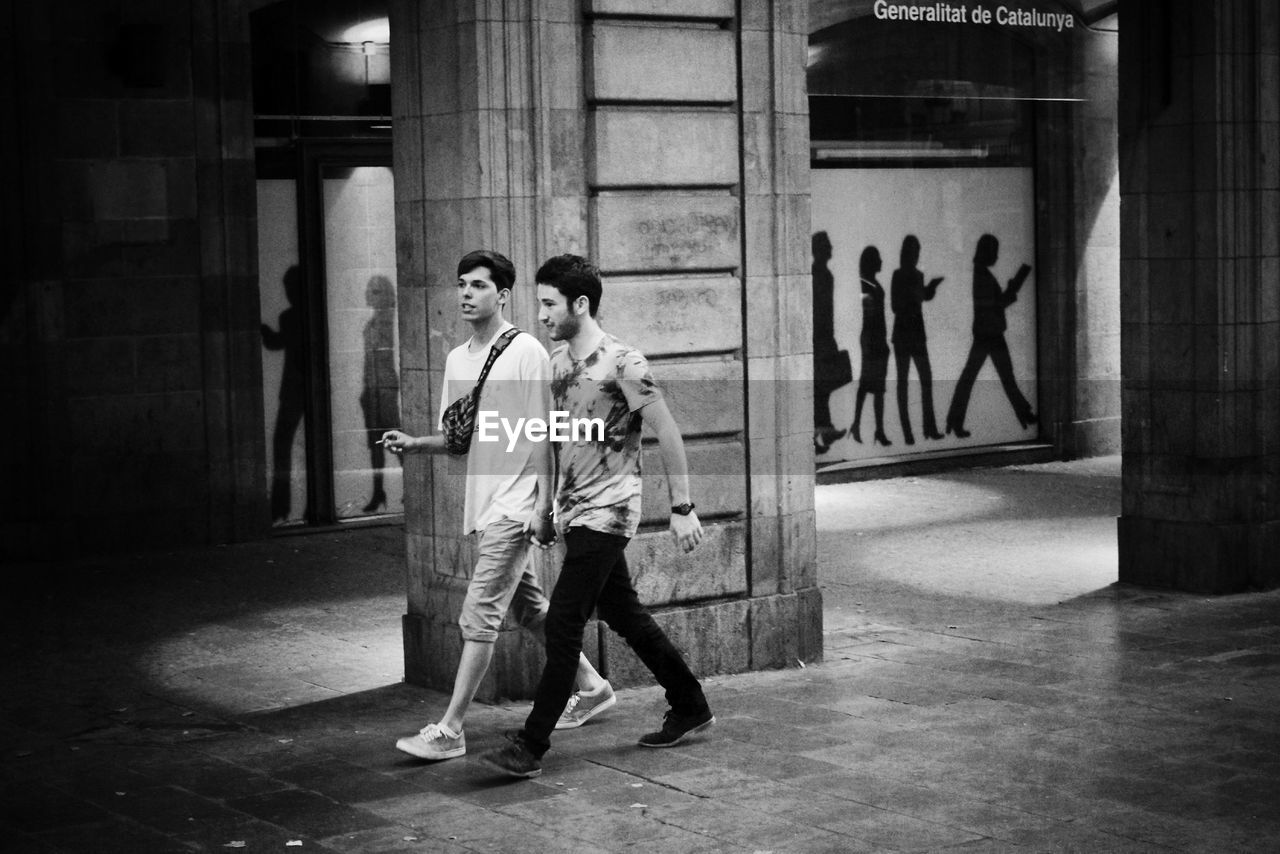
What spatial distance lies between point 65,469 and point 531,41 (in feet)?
19.1

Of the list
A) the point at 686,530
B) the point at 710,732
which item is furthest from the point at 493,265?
→ the point at 710,732

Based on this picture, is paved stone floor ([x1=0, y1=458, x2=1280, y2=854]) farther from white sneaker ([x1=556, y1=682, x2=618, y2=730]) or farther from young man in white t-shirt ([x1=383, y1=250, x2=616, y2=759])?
young man in white t-shirt ([x1=383, y1=250, x2=616, y2=759])

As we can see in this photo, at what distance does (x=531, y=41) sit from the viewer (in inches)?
344

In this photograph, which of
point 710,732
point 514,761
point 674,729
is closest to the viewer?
point 514,761

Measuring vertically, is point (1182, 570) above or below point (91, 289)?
below

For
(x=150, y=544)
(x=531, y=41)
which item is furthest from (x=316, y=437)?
(x=531, y=41)

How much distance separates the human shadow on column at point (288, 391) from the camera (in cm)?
1416

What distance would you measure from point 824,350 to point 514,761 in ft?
31.5

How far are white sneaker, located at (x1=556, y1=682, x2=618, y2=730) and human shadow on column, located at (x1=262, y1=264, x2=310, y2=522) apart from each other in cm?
626

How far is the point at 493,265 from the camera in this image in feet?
25.7

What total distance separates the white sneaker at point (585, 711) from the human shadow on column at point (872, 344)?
8645mm

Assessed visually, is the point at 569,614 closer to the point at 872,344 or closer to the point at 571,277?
the point at 571,277

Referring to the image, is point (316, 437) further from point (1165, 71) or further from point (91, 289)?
point (1165, 71)

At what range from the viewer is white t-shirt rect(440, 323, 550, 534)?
773 centimetres
